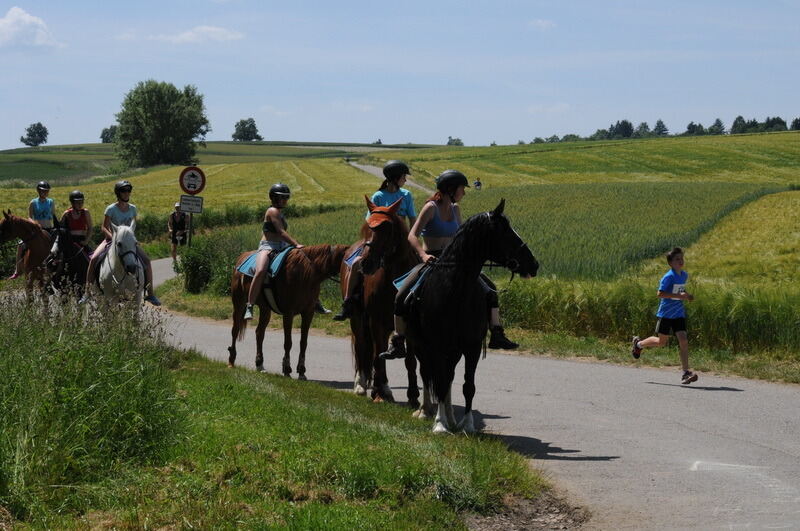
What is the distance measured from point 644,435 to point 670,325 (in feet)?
14.9

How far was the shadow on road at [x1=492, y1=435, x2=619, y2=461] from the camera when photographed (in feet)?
29.7

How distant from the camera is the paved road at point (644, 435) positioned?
7.33 meters

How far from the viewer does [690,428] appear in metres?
10.5

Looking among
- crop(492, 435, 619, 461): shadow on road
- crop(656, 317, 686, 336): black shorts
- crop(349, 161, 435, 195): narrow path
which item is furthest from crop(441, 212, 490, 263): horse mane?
crop(349, 161, 435, 195): narrow path

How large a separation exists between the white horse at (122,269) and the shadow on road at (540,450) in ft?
21.0

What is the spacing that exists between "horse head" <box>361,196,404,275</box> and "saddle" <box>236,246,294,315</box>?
12.0 ft

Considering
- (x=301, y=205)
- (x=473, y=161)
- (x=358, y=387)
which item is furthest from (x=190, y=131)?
(x=358, y=387)

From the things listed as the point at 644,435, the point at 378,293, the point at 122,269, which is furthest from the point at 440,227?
the point at 122,269

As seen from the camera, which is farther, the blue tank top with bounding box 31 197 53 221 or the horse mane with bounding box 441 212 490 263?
the blue tank top with bounding box 31 197 53 221

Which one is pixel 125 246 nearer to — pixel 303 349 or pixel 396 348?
pixel 303 349

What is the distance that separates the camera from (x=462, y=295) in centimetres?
927

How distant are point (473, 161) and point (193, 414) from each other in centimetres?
9874

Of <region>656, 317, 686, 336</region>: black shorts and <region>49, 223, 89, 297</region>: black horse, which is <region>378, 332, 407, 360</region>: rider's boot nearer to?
<region>656, 317, 686, 336</region>: black shorts

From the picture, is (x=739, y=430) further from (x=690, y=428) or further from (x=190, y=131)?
(x=190, y=131)
